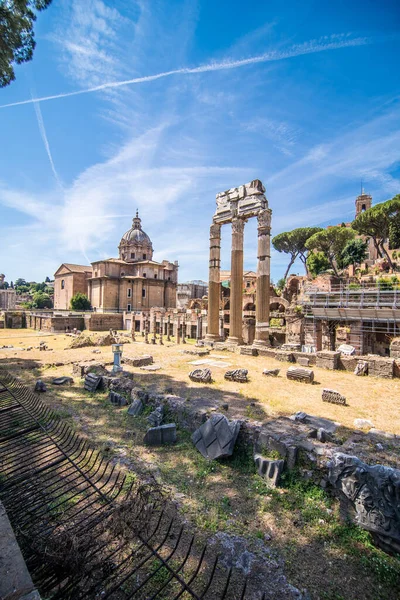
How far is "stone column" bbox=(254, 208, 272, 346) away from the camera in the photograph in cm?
1603

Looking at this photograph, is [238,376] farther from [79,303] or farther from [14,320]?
[79,303]

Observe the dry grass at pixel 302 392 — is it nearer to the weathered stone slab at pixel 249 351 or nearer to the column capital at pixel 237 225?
the weathered stone slab at pixel 249 351

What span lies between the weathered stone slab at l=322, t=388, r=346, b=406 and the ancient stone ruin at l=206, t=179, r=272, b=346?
8380mm

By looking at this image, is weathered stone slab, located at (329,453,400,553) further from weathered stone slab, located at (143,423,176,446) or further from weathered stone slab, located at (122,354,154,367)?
weathered stone slab, located at (122,354,154,367)

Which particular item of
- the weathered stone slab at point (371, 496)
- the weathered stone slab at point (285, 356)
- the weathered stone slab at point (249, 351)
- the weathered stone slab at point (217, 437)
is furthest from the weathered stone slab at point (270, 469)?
the weathered stone slab at point (249, 351)

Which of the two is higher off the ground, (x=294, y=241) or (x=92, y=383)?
(x=294, y=241)

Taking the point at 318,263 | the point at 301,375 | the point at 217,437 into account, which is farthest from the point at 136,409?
the point at 318,263

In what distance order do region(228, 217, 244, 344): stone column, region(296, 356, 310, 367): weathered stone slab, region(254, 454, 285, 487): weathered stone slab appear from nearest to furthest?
region(254, 454, 285, 487): weathered stone slab, region(296, 356, 310, 367): weathered stone slab, region(228, 217, 244, 344): stone column

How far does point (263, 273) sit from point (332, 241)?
30.0 m

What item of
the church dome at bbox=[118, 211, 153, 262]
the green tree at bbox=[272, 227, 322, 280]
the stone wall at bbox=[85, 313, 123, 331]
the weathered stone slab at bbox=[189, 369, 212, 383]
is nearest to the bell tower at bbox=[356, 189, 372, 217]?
the green tree at bbox=[272, 227, 322, 280]

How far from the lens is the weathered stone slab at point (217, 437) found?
15.4ft

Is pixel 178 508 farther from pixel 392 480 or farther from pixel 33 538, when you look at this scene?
pixel 392 480

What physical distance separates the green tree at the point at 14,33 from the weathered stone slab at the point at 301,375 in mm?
13502

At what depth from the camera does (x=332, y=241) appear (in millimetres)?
→ 41156
